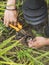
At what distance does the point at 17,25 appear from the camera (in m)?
1.75

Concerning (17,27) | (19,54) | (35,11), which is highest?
(35,11)

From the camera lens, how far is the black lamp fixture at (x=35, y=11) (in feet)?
5.64

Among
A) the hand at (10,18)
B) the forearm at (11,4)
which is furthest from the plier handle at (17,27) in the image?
the forearm at (11,4)

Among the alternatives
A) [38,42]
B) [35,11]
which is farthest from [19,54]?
[35,11]

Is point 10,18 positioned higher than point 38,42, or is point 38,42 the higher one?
point 10,18

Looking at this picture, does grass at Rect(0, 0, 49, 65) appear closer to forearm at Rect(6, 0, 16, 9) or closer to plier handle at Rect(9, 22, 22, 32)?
plier handle at Rect(9, 22, 22, 32)

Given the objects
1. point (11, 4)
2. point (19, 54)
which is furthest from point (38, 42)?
point (11, 4)

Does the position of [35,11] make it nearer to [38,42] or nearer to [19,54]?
[38,42]

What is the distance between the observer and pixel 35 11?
69.1 inches

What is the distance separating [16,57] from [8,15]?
0.31m

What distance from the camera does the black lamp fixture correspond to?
172 centimetres

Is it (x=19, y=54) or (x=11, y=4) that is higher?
(x=11, y=4)

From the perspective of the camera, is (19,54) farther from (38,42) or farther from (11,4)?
(11,4)

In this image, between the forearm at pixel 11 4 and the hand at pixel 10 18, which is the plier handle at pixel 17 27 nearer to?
the hand at pixel 10 18
